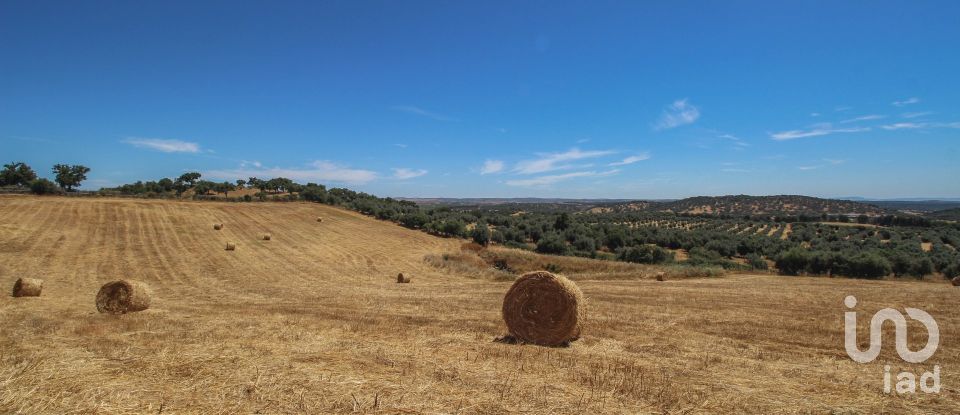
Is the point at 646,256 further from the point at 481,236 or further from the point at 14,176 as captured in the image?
the point at 14,176

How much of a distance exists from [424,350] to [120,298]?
1183 cm

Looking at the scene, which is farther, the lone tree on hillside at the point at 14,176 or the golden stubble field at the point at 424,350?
the lone tree on hillside at the point at 14,176

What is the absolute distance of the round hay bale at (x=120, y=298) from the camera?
14234mm

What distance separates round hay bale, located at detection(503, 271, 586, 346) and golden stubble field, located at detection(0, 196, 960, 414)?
61cm

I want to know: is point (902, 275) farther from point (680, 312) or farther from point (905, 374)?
point (905, 374)

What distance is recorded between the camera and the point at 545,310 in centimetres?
1089

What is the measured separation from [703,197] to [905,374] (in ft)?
557

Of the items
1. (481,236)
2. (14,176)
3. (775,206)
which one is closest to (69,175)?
(14,176)

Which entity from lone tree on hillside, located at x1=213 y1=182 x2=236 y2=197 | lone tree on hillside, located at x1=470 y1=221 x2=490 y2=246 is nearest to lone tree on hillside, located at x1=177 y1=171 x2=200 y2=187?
lone tree on hillside, located at x1=213 y1=182 x2=236 y2=197

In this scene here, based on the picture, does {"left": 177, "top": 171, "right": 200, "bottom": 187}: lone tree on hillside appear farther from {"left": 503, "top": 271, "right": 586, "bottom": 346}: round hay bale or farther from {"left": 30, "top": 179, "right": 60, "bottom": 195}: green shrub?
{"left": 503, "top": 271, "right": 586, "bottom": 346}: round hay bale

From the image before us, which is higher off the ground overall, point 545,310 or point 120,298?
→ point 545,310

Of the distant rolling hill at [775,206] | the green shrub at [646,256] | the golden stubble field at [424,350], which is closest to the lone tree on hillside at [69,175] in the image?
the golden stubble field at [424,350]

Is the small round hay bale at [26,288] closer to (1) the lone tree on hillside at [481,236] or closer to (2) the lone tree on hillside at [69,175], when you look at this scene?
(1) the lone tree on hillside at [481,236]

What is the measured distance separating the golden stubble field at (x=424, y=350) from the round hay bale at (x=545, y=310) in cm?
61
